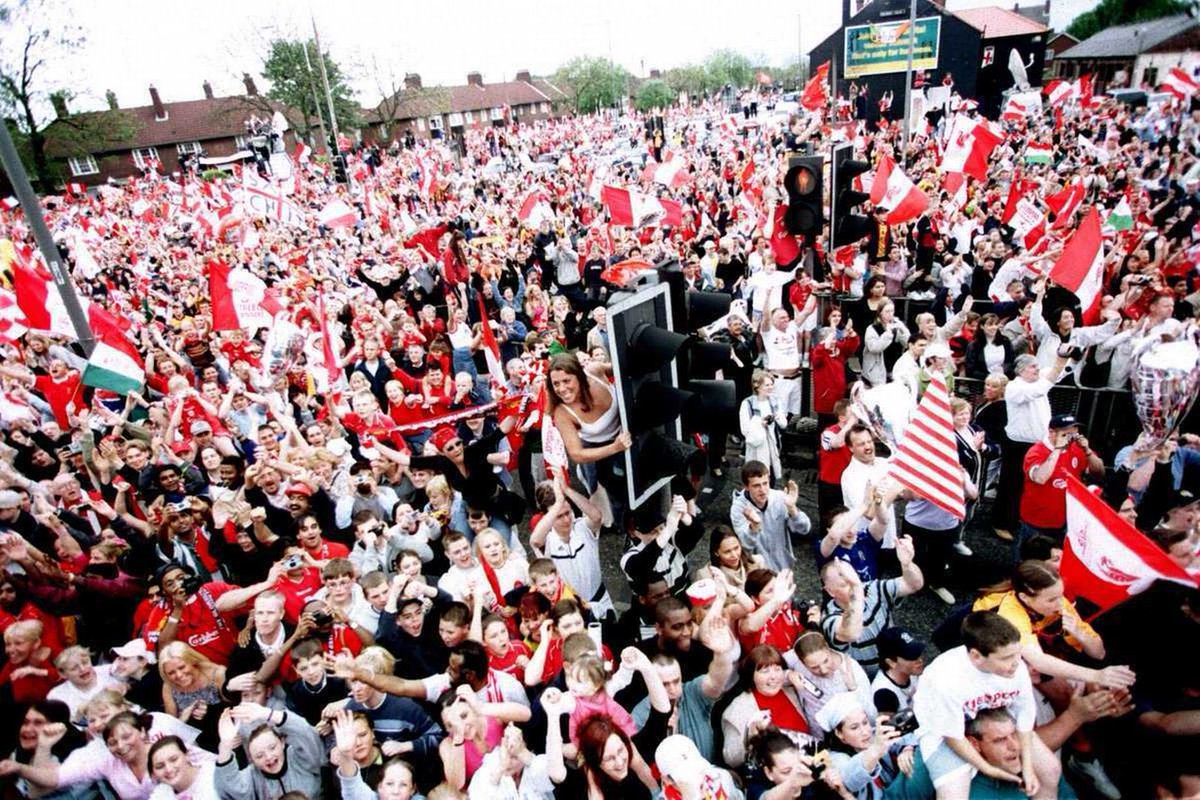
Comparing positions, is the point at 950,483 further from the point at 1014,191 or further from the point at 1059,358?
the point at 1014,191

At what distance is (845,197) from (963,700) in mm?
4826

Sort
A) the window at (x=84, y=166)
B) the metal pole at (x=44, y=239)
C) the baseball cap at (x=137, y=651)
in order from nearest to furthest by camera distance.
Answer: the baseball cap at (x=137, y=651) < the metal pole at (x=44, y=239) < the window at (x=84, y=166)

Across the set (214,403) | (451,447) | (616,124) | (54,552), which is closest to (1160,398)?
(451,447)

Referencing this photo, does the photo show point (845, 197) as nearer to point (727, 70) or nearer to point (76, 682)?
point (76, 682)

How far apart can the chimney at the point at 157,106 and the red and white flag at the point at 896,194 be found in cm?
7129

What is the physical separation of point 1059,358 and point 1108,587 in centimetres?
299

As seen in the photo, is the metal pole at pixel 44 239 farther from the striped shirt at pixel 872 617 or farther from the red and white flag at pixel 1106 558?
the red and white flag at pixel 1106 558

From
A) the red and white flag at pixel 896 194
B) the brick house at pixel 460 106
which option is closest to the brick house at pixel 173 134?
the brick house at pixel 460 106

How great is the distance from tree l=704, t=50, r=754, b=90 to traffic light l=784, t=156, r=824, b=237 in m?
101

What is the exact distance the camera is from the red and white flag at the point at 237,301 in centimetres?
847

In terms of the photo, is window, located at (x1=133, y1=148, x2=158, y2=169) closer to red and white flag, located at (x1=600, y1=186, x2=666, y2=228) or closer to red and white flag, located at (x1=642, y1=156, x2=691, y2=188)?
red and white flag, located at (x1=642, y1=156, x2=691, y2=188)

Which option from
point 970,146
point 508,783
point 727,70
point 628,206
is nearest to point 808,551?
point 508,783

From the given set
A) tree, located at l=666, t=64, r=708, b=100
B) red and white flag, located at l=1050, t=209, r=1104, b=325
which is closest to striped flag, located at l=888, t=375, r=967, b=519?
red and white flag, located at l=1050, t=209, r=1104, b=325

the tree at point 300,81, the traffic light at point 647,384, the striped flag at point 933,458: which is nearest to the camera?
the traffic light at point 647,384
